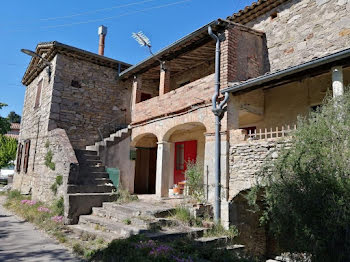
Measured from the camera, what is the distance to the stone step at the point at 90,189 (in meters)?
7.99

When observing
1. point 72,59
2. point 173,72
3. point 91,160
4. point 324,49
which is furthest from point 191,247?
point 72,59

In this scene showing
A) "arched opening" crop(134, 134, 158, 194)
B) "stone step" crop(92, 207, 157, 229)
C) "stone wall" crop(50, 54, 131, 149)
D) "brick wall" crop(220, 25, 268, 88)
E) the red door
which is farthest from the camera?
"arched opening" crop(134, 134, 158, 194)

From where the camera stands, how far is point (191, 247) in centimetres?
512

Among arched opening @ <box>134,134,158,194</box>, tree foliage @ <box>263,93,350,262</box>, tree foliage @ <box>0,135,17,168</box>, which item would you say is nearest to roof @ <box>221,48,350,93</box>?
tree foliage @ <box>263,93,350,262</box>

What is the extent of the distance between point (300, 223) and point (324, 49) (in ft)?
18.1

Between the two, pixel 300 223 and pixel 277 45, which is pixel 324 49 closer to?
pixel 277 45

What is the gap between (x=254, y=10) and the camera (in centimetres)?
934

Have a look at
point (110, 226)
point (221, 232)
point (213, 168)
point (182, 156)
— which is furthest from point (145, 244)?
point (182, 156)

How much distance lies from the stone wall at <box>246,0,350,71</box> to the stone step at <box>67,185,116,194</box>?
6.46m

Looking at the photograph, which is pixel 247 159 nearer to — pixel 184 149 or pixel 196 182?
pixel 196 182

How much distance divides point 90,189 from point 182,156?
14.4 ft

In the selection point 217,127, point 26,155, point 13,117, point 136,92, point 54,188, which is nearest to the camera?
point 217,127

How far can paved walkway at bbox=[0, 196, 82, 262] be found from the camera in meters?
5.07

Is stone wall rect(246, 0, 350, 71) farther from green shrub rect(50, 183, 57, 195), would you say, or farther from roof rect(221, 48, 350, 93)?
green shrub rect(50, 183, 57, 195)
